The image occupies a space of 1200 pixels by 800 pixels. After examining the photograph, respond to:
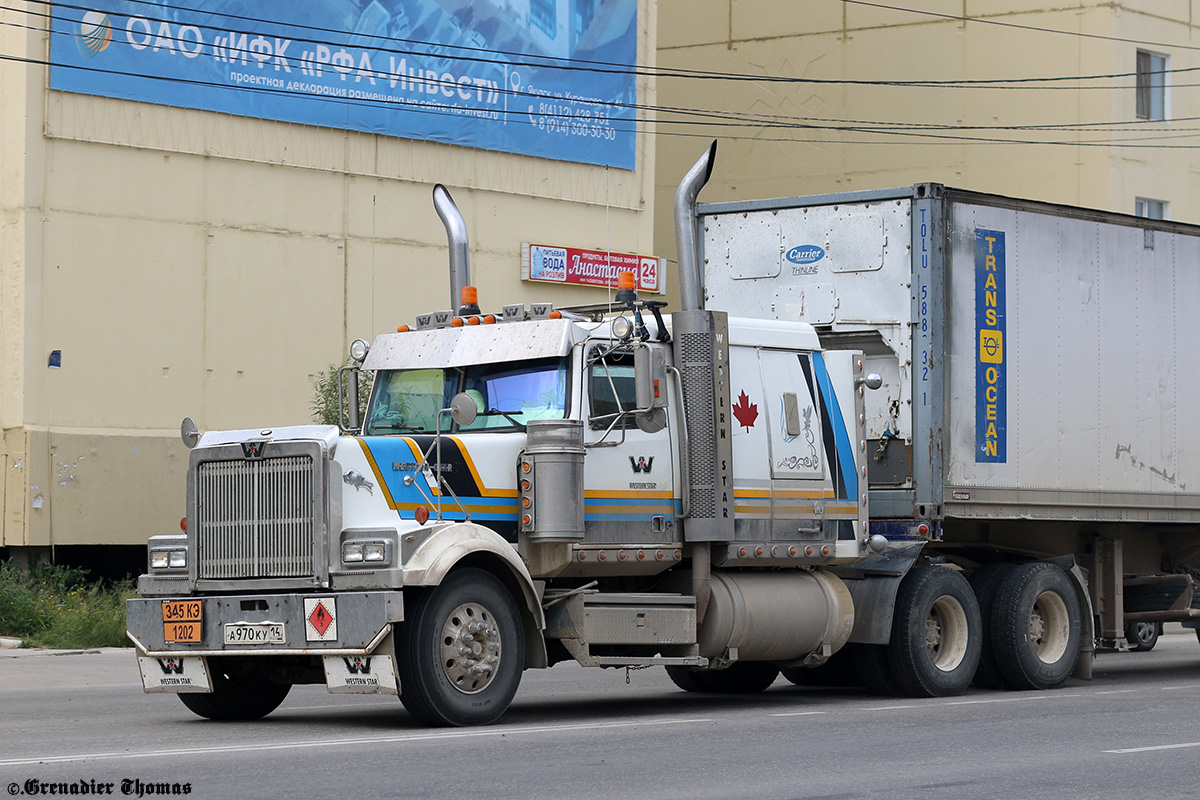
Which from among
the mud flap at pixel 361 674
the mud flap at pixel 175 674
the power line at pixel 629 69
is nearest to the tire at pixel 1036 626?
the mud flap at pixel 361 674

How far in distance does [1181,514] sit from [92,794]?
12341mm

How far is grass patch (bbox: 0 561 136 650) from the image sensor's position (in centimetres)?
2325

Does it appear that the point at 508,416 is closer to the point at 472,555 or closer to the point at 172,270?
the point at 472,555

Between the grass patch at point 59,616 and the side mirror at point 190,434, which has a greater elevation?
the side mirror at point 190,434

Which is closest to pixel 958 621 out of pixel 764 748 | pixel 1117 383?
pixel 1117 383

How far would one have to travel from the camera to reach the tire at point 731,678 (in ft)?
53.7

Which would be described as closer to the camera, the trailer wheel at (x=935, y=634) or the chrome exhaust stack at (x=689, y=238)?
the chrome exhaust stack at (x=689, y=238)

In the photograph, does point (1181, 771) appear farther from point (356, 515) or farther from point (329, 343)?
point (329, 343)

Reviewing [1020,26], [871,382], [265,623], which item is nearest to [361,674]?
[265,623]

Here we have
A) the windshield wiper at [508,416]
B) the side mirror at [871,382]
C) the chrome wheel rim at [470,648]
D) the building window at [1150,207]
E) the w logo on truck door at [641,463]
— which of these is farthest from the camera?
the building window at [1150,207]

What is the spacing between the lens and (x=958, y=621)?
623 inches

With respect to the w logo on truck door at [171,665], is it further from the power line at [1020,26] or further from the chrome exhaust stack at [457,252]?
the power line at [1020,26]

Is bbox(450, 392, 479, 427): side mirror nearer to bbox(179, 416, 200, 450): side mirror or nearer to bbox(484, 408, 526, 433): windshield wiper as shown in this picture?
bbox(484, 408, 526, 433): windshield wiper

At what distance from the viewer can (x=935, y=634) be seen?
15758mm
